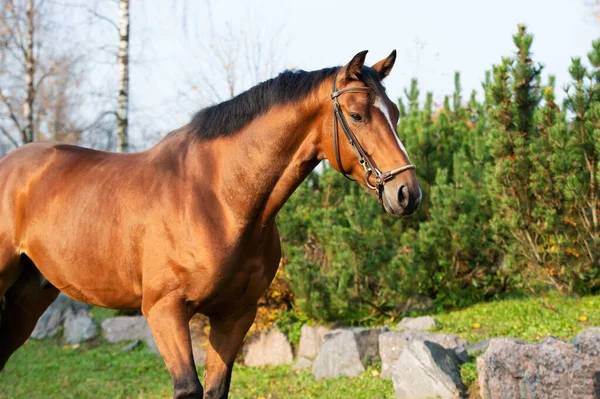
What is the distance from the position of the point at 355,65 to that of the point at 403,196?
2.26 ft

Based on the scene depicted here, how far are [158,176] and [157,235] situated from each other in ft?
1.20

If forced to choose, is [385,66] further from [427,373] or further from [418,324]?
[418,324]

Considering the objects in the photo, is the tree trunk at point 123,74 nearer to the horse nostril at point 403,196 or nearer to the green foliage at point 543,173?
the green foliage at point 543,173

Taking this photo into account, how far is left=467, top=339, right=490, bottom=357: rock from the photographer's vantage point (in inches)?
219

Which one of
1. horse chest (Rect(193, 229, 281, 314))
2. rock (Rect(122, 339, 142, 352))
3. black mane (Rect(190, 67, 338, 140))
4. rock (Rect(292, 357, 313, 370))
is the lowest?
rock (Rect(292, 357, 313, 370))

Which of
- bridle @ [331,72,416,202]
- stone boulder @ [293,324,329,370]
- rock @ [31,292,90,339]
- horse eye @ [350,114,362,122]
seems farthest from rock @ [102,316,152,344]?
horse eye @ [350,114,362,122]

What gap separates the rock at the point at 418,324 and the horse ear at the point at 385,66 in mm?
4092

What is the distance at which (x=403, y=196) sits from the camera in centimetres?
286

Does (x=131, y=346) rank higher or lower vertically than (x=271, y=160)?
lower

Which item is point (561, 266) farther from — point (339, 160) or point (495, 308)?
point (339, 160)

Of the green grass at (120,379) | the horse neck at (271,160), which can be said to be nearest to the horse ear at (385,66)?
the horse neck at (271,160)

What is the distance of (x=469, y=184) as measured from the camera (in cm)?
751

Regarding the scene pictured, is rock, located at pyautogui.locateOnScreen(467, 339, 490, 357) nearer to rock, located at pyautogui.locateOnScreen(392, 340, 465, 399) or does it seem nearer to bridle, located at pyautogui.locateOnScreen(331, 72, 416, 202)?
rock, located at pyautogui.locateOnScreen(392, 340, 465, 399)

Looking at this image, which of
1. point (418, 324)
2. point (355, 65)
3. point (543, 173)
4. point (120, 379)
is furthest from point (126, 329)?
point (355, 65)
